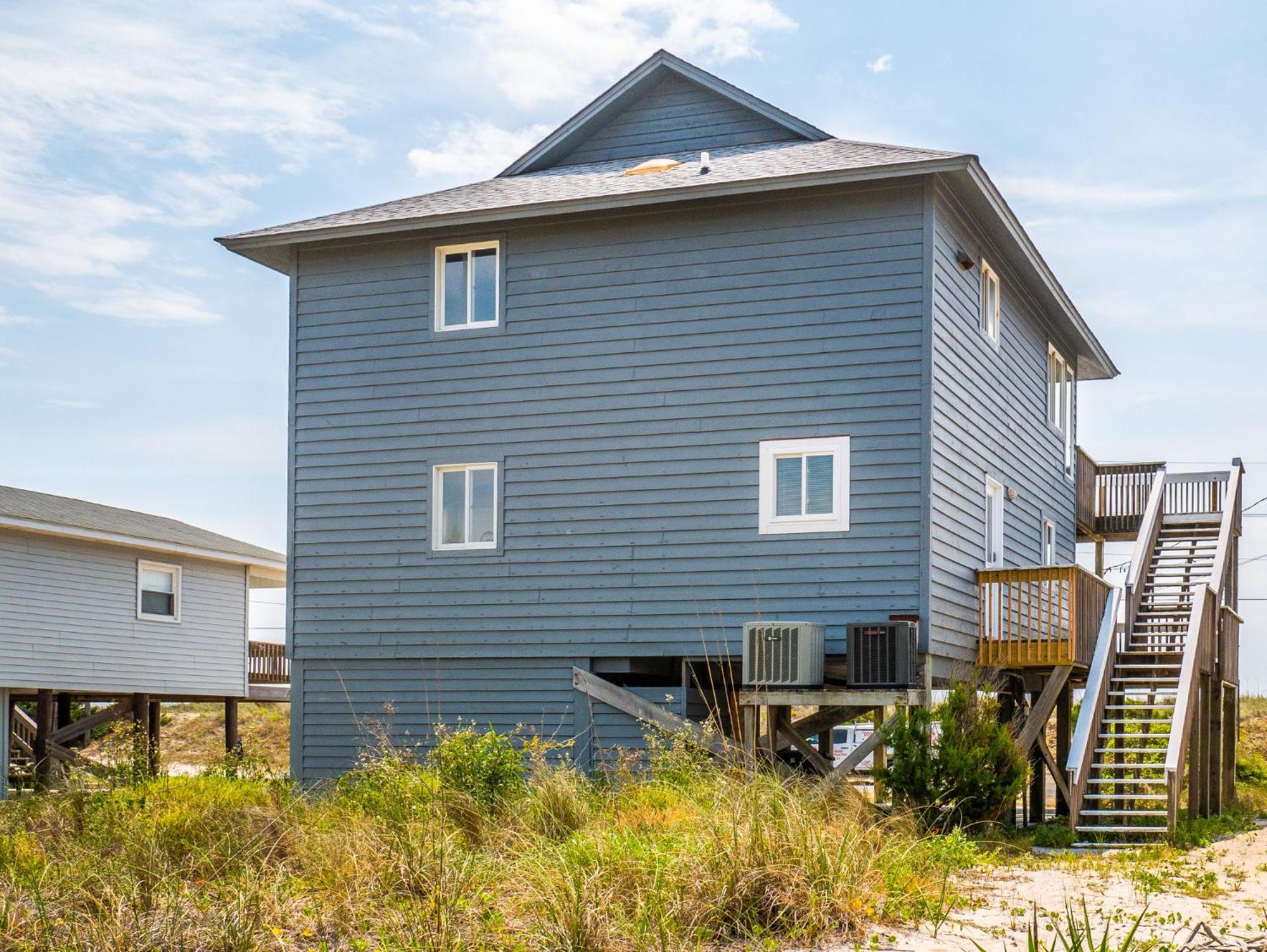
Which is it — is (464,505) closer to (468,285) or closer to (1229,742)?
(468,285)

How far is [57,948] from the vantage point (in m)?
7.88

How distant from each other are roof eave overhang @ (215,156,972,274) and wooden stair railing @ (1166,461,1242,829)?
6.07 meters

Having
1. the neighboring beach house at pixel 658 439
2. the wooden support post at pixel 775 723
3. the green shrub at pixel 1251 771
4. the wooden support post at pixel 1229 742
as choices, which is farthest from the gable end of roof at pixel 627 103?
the green shrub at pixel 1251 771

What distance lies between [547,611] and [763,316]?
422cm

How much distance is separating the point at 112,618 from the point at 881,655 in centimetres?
1521

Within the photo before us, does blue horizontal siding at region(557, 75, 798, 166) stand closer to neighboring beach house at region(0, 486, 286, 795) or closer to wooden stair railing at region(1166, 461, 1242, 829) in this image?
wooden stair railing at region(1166, 461, 1242, 829)

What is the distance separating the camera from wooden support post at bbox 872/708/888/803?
14.5 meters

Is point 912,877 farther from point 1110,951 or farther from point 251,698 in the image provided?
point 251,698

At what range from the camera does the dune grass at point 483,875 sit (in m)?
8.02

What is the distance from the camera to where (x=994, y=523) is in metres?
19.2

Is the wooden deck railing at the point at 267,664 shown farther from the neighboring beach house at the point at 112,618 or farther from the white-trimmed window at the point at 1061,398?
the white-trimmed window at the point at 1061,398

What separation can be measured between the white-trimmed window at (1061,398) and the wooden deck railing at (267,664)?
15741 mm

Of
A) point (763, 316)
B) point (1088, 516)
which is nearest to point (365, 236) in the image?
point (763, 316)

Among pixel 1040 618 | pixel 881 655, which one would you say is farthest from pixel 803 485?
pixel 1040 618
